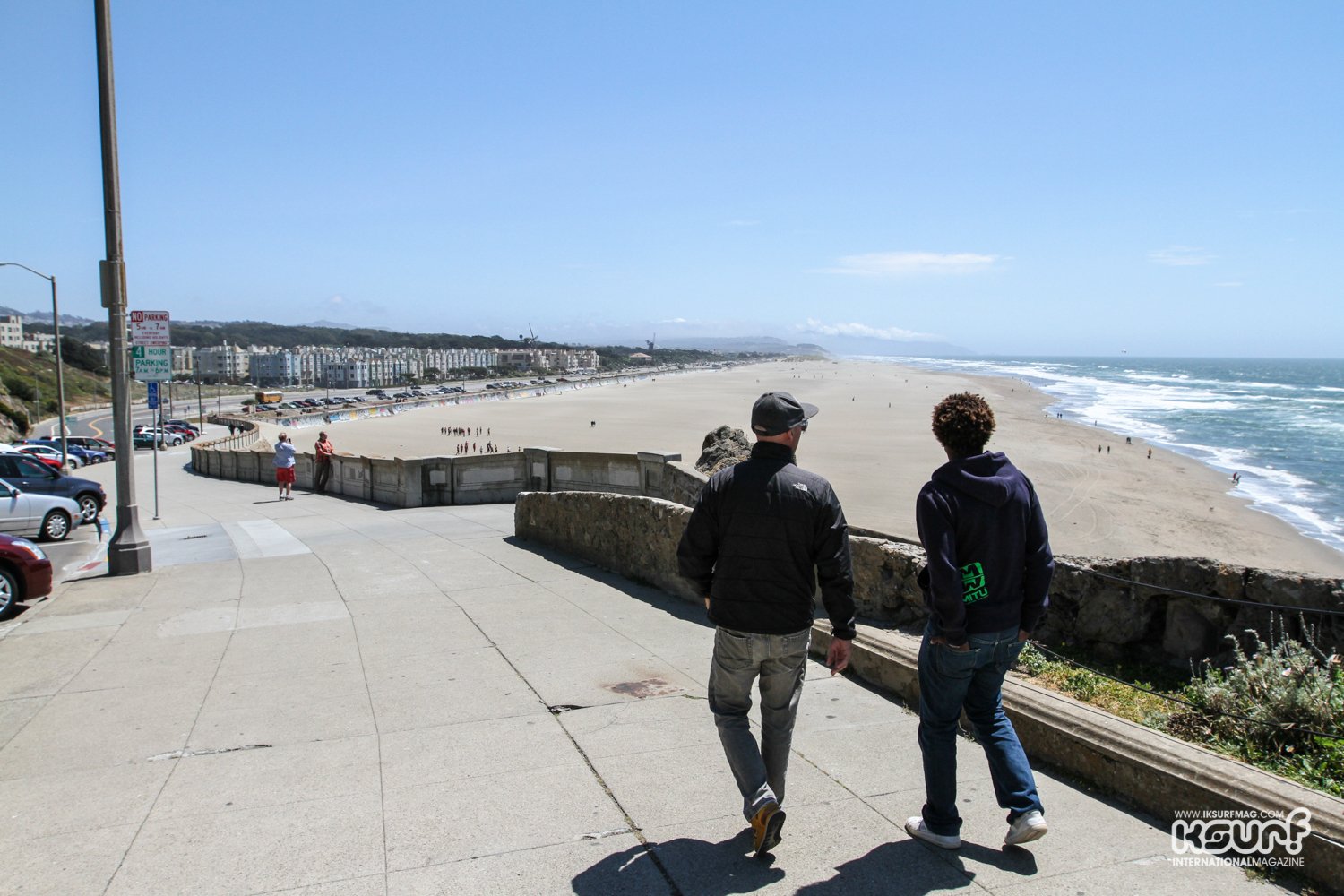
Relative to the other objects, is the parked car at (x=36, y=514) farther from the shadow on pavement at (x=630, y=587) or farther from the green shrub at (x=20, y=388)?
the green shrub at (x=20, y=388)

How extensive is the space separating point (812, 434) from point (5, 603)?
41877mm

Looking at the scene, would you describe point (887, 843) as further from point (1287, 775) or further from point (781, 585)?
point (1287, 775)

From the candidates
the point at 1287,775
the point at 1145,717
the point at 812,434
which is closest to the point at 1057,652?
→ the point at 1145,717

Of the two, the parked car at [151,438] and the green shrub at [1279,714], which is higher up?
the green shrub at [1279,714]

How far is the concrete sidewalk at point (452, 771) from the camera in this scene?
337 cm

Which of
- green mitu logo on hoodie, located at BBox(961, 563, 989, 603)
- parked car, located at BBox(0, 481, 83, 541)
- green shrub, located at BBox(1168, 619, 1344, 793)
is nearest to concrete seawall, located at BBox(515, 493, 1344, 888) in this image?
green shrub, located at BBox(1168, 619, 1344, 793)

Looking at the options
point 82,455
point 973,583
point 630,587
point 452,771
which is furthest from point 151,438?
point 973,583

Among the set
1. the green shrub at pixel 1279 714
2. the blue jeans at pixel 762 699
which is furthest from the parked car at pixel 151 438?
the green shrub at pixel 1279 714

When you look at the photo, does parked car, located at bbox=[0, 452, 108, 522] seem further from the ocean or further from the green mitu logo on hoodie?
the ocean

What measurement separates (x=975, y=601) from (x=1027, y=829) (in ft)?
2.86

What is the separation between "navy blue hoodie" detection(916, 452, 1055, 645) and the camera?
3.39 meters

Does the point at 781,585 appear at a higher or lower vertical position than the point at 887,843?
higher

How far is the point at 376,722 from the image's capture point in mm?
4996

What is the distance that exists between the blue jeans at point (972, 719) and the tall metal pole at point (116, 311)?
9.49 meters
